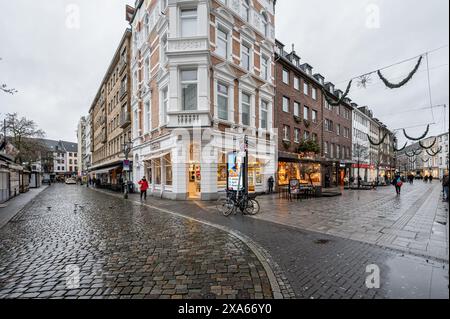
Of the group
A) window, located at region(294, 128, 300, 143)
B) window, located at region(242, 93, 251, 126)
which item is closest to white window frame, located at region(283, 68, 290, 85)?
window, located at region(294, 128, 300, 143)

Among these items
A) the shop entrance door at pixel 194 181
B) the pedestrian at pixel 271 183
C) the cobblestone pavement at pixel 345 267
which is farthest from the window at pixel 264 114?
the cobblestone pavement at pixel 345 267

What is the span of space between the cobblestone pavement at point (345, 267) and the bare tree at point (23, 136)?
35484 millimetres

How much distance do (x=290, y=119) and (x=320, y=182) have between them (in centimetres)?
953

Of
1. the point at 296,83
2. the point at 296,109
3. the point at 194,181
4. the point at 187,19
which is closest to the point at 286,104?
the point at 296,109

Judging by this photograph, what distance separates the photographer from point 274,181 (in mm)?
20016

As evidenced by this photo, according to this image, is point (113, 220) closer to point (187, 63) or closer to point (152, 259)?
point (152, 259)

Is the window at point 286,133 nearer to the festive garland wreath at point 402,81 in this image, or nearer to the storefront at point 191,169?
the storefront at point 191,169

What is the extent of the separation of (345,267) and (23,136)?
42730 mm

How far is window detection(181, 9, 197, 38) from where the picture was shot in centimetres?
1473

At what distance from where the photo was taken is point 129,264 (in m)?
4.29

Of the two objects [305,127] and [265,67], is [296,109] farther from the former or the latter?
[265,67]

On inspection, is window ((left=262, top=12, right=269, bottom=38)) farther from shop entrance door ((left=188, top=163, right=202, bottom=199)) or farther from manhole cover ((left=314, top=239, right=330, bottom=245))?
manhole cover ((left=314, top=239, right=330, bottom=245))

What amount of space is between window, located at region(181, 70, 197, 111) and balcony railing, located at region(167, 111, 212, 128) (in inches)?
36.8
